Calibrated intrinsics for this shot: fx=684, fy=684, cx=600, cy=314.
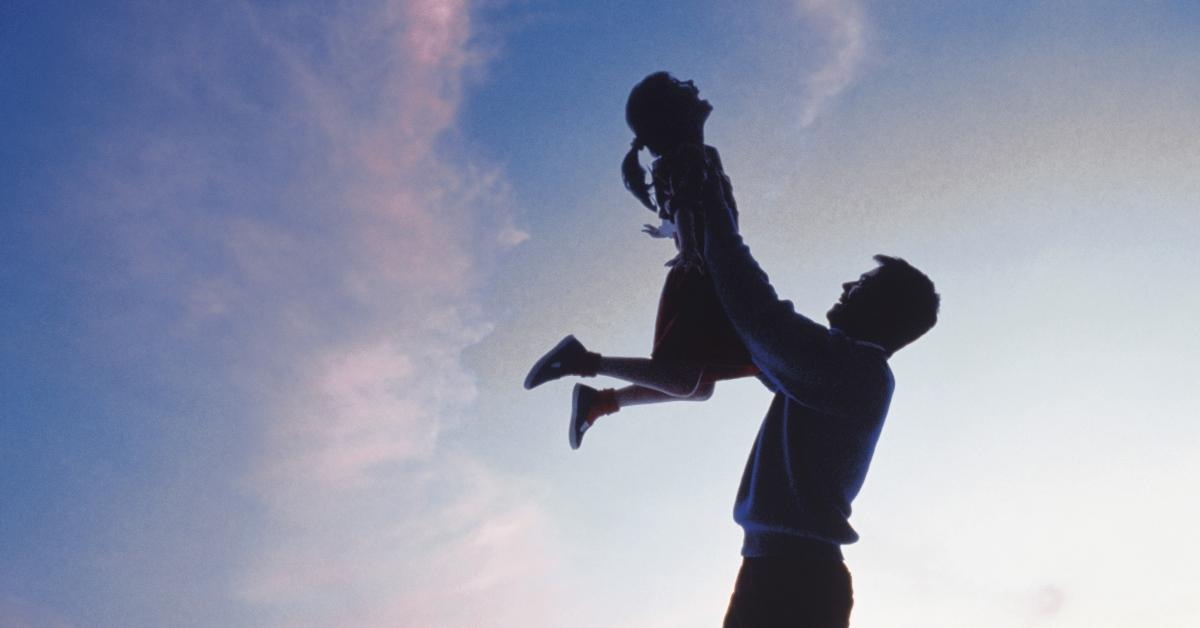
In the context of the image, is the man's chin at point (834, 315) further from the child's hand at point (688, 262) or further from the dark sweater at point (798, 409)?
the child's hand at point (688, 262)

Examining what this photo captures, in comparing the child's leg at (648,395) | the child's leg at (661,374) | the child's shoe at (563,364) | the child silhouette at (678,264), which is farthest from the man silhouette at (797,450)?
the child's shoe at (563,364)

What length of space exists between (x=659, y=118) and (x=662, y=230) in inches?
18.0

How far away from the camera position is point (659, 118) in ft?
8.15

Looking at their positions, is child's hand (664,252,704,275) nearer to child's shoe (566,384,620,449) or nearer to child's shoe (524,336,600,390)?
child's shoe (524,336,600,390)

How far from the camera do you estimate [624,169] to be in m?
2.63

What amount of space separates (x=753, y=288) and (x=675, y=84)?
3.33 feet

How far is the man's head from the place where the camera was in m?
2.26

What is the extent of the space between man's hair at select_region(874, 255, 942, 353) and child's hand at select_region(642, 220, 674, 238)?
78 cm

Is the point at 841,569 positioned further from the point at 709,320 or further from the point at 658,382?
the point at 658,382

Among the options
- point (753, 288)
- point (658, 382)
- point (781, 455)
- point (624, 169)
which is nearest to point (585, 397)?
point (658, 382)

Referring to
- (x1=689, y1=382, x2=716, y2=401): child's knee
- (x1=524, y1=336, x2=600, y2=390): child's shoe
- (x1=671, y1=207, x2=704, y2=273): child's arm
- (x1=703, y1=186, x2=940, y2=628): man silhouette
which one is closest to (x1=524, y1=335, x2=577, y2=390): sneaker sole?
(x1=524, y1=336, x2=600, y2=390): child's shoe

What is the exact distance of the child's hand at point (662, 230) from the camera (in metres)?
2.65

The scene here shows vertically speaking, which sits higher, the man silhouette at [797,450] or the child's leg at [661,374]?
the child's leg at [661,374]

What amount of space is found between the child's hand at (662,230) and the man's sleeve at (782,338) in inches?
23.6
